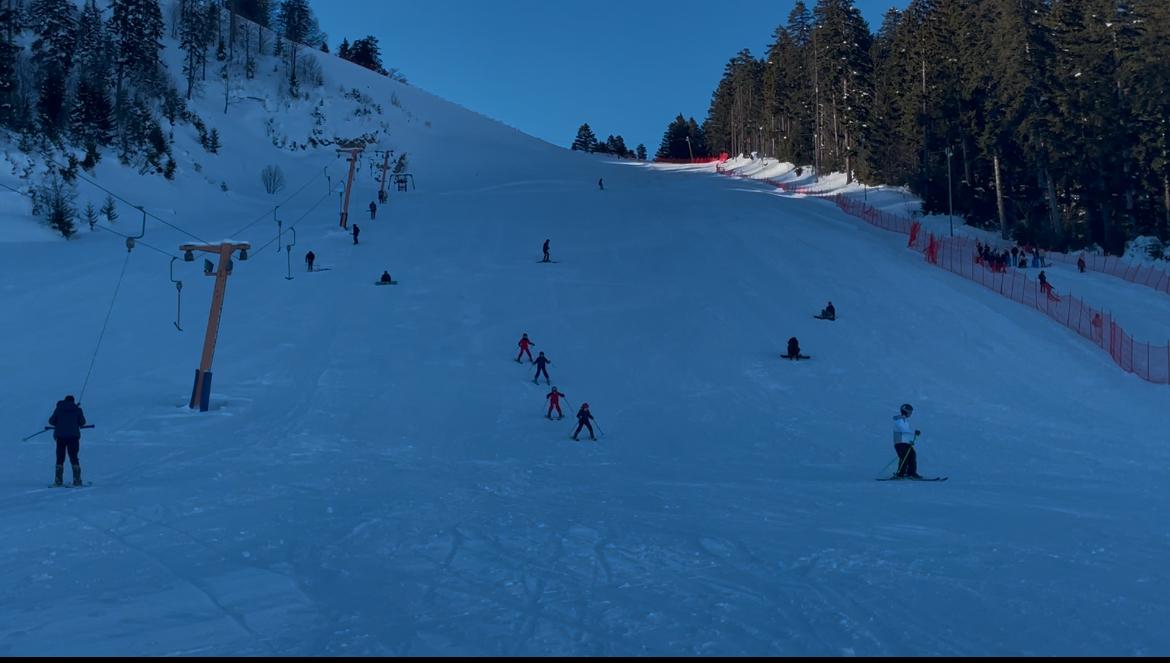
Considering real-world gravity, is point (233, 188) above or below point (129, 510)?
above

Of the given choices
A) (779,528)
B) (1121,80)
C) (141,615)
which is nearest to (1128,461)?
(779,528)

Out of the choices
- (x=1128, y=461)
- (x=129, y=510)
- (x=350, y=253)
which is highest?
(x=350, y=253)

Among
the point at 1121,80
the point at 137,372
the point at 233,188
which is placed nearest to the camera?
the point at 137,372

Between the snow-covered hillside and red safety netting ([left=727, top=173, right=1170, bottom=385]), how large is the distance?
1.00m

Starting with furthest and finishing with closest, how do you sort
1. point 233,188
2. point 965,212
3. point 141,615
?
point 233,188 < point 965,212 < point 141,615

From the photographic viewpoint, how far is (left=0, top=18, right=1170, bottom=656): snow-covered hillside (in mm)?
6691

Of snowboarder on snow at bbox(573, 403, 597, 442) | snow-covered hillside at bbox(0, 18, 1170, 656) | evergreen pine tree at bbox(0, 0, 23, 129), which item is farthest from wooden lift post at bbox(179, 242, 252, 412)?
evergreen pine tree at bbox(0, 0, 23, 129)

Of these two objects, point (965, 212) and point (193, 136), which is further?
point (193, 136)

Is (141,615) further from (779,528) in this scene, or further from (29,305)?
(29,305)

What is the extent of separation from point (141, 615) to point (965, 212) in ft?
179

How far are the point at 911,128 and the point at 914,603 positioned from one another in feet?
185

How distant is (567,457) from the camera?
15.8 meters

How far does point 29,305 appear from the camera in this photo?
25547mm

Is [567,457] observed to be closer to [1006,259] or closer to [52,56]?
[1006,259]
